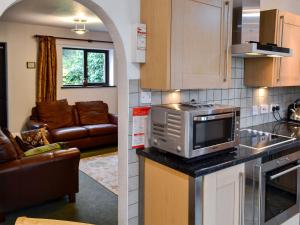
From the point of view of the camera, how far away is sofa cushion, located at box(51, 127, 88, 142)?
15.8ft

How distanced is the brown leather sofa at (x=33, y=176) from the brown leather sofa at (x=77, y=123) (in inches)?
72.3

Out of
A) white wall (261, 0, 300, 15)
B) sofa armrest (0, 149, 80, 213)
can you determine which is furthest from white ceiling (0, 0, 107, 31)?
white wall (261, 0, 300, 15)

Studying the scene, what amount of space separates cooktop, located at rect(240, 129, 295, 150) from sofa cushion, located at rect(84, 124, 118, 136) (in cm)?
314

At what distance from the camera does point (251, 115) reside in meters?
2.91

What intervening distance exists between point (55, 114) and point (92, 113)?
0.71 m

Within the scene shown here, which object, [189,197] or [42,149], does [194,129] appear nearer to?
[189,197]

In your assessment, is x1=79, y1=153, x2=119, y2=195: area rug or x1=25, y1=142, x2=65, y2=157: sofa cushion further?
x1=79, y1=153, x2=119, y2=195: area rug

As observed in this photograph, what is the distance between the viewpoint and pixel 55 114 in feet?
17.4

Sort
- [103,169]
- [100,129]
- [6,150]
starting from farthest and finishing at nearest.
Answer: [100,129]
[103,169]
[6,150]

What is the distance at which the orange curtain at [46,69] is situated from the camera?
550 centimetres

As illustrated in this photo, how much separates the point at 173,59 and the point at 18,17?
411 centimetres

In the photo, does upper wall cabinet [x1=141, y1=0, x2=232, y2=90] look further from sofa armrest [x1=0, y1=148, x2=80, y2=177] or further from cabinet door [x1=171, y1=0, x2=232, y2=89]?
sofa armrest [x1=0, y1=148, x2=80, y2=177]

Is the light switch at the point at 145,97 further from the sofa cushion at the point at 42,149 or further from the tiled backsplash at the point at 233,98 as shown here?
the sofa cushion at the point at 42,149

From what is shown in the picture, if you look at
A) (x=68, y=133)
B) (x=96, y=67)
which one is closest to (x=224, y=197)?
(x=68, y=133)
